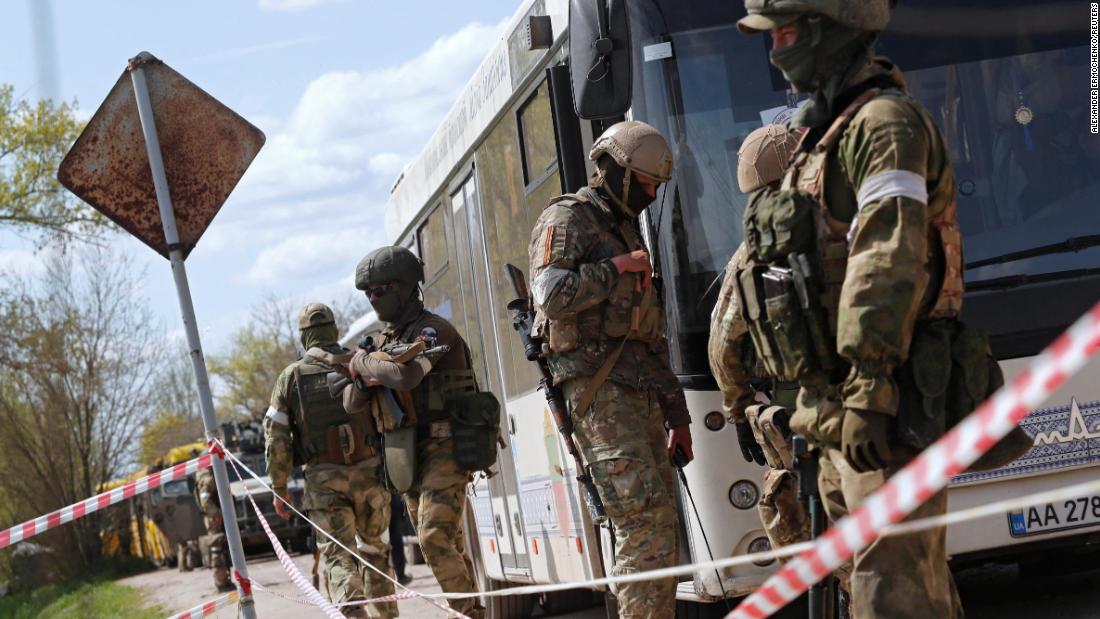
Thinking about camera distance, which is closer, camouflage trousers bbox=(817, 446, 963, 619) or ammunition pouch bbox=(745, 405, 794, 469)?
camouflage trousers bbox=(817, 446, 963, 619)

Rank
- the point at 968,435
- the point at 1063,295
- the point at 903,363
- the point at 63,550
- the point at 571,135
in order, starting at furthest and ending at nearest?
1. the point at 63,550
2. the point at 571,135
3. the point at 1063,295
4. the point at 903,363
5. the point at 968,435

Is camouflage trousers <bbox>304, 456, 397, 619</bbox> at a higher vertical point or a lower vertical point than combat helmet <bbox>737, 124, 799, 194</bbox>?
lower

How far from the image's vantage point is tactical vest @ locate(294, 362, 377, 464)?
29.0ft

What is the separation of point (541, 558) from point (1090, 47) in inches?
153

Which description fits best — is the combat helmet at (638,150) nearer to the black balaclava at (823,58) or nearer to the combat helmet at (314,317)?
the black balaclava at (823,58)

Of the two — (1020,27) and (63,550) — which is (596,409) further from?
(63,550)

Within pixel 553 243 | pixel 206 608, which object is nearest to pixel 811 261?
pixel 553 243

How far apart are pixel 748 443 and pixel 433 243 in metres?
5.39

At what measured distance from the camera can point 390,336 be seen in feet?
26.6

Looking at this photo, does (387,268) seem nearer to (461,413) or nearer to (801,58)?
(461,413)

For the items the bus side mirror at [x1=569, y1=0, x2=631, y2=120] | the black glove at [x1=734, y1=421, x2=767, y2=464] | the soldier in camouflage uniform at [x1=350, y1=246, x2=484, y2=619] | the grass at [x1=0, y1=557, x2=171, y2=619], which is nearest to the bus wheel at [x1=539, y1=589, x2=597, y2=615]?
the soldier in camouflage uniform at [x1=350, y1=246, x2=484, y2=619]

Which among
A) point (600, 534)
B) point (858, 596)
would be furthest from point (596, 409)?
point (858, 596)

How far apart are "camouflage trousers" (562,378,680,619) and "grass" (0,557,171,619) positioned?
10866 mm

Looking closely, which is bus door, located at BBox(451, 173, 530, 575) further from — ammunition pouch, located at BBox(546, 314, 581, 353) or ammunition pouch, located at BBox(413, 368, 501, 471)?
ammunition pouch, located at BBox(546, 314, 581, 353)
